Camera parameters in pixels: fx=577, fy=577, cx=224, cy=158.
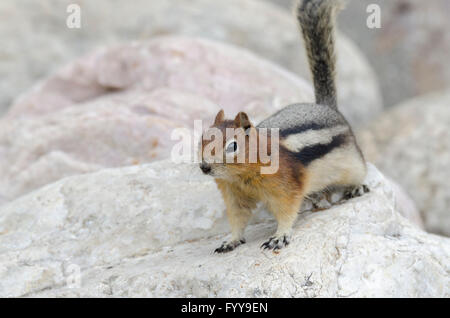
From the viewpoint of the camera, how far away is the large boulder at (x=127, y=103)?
206 inches

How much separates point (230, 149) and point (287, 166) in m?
0.47

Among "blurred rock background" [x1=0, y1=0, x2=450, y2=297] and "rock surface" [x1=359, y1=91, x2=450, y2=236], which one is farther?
"rock surface" [x1=359, y1=91, x2=450, y2=236]

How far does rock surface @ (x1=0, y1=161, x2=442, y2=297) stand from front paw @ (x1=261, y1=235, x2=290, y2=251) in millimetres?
53

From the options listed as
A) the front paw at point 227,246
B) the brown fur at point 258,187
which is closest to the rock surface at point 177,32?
the brown fur at point 258,187

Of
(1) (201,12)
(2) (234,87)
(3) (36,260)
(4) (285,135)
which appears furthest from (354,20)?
(3) (36,260)

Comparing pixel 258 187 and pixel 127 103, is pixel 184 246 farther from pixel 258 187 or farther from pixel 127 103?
pixel 127 103

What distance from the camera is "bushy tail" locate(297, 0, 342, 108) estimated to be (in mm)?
4559

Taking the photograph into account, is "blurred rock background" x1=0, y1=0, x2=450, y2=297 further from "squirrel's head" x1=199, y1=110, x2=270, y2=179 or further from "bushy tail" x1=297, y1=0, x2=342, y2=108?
"bushy tail" x1=297, y1=0, x2=342, y2=108

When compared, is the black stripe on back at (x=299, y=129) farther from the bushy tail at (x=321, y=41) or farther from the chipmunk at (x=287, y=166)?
the bushy tail at (x=321, y=41)

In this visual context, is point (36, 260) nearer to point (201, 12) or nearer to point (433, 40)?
point (201, 12)

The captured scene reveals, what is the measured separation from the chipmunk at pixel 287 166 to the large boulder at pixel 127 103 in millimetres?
1497

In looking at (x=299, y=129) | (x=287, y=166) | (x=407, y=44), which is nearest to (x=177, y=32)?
(x=407, y=44)

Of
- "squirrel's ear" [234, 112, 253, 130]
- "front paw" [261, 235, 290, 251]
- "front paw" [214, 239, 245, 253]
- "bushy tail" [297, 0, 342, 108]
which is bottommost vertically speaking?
"front paw" [214, 239, 245, 253]

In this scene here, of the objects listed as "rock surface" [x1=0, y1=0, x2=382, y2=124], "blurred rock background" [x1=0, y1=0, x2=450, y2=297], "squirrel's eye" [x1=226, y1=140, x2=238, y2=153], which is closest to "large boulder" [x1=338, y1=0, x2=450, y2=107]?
"blurred rock background" [x1=0, y1=0, x2=450, y2=297]
